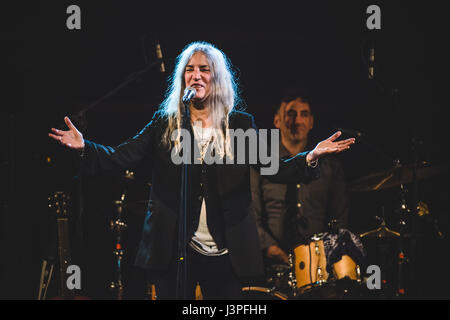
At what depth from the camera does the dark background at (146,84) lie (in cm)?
470

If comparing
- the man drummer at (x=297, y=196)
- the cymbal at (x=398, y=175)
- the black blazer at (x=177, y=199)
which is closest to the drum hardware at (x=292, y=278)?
the man drummer at (x=297, y=196)

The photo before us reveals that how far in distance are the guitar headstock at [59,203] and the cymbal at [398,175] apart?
2669 mm

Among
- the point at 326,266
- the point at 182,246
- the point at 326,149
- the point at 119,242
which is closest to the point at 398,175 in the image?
the point at 326,266

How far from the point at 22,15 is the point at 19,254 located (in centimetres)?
217

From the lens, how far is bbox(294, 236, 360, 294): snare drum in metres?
4.20

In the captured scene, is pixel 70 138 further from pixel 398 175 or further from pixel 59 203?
pixel 398 175

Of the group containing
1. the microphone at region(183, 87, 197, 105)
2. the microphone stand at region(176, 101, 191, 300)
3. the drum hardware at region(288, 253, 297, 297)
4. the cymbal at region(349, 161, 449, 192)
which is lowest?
the drum hardware at region(288, 253, 297, 297)

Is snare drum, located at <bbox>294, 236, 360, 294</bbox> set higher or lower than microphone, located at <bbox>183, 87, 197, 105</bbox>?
lower

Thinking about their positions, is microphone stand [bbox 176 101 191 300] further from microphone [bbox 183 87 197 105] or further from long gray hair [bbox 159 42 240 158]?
long gray hair [bbox 159 42 240 158]

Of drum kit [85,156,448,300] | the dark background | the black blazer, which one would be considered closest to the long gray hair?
the black blazer

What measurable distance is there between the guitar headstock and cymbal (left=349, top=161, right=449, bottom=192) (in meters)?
2.67

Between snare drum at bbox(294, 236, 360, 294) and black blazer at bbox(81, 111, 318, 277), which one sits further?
snare drum at bbox(294, 236, 360, 294)

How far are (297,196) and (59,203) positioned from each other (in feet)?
7.47
